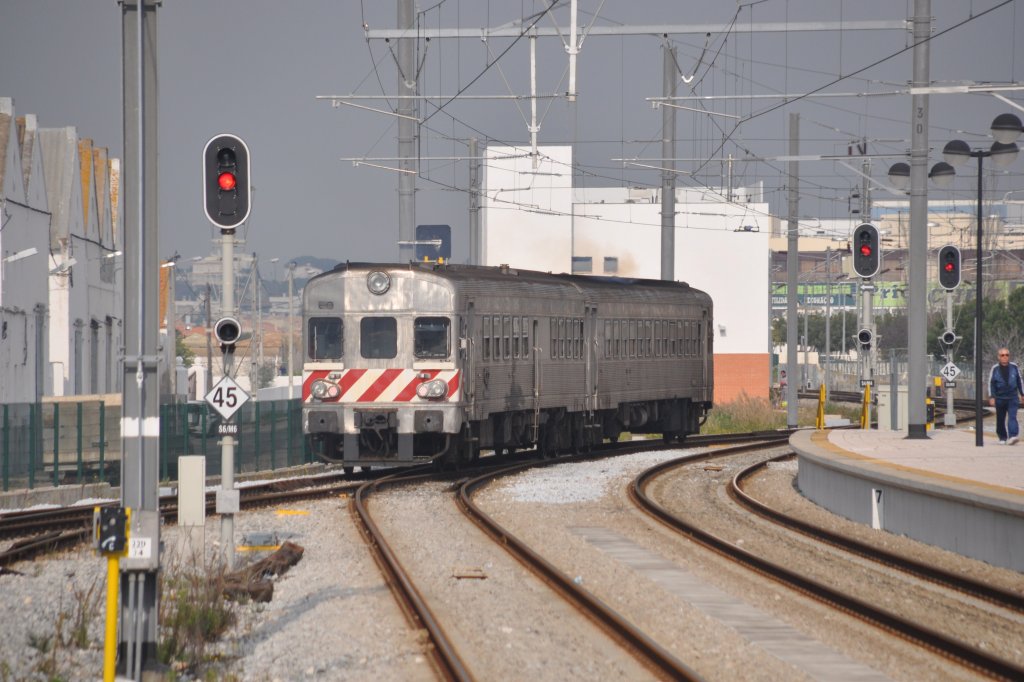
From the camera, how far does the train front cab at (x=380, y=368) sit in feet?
76.6

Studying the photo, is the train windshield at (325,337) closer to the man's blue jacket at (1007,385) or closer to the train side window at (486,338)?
the train side window at (486,338)

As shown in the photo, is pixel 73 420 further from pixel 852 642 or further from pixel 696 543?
pixel 852 642

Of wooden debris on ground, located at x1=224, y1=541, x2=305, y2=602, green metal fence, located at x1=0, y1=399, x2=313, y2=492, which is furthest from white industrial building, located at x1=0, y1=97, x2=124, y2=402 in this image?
wooden debris on ground, located at x1=224, y1=541, x2=305, y2=602

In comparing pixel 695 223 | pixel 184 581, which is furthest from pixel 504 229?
pixel 184 581

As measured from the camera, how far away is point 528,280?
1053 inches

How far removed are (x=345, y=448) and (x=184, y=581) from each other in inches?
429

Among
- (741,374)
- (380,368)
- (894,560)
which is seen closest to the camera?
(894,560)

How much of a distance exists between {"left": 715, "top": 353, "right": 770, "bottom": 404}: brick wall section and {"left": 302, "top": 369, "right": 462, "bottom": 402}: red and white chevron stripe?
183ft

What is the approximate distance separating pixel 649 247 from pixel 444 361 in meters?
60.2

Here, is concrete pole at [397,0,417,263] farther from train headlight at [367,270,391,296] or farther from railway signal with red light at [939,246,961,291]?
railway signal with red light at [939,246,961,291]

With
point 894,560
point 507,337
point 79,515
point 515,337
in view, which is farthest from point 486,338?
point 894,560

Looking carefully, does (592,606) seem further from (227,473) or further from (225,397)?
(225,397)

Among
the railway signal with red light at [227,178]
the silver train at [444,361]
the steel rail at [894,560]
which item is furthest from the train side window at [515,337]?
the railway signal with red light at [227,178]

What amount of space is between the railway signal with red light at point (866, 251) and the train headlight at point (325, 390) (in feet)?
31.9
